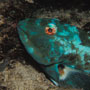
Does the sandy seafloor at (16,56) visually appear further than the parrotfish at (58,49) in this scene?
No

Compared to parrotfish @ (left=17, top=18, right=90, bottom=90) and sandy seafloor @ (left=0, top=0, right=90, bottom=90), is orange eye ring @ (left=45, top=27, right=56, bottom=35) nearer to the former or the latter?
parrotfish @ (left=17, top=18, right=90, bottom=90)

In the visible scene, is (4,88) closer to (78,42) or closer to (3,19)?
(3,19)

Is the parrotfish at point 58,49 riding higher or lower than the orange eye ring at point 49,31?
lower

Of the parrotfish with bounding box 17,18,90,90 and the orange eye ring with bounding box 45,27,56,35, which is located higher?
the orange eye ring with bounding box 45,27,56,35

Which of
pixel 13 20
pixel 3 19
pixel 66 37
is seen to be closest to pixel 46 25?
pixel 66 37

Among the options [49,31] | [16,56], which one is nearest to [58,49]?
[49,31]

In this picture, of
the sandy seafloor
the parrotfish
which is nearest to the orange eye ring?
the parrotfish

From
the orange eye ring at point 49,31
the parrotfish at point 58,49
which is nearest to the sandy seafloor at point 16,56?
the parrotfish at point 58,49

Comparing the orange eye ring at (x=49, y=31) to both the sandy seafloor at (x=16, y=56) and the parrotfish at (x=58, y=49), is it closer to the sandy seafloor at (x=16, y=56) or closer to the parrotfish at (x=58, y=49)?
the parrotfish at (x=58, y=49)

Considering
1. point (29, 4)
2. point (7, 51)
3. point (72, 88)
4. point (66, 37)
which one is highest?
point (29, 4)
